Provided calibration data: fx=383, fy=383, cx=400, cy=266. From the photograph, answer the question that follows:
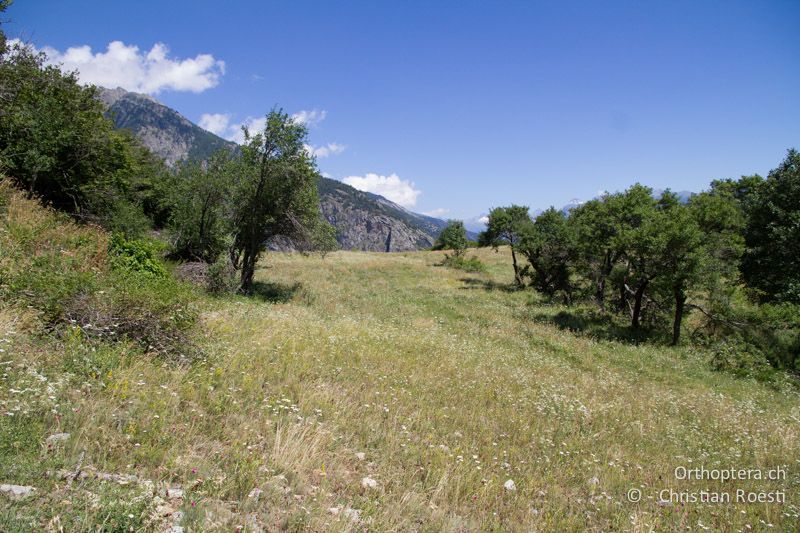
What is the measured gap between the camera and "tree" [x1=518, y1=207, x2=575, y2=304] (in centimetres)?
3294

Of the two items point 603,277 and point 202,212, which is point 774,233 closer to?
point 603,277

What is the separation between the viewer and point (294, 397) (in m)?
6.72

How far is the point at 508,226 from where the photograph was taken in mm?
38469

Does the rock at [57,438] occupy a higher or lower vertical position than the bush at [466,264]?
lower

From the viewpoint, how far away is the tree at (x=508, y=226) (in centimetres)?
3812

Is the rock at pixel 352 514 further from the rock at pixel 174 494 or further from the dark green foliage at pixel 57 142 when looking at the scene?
the dark green foliage at pixel 57 142

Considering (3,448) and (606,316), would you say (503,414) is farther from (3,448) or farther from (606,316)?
(606,316)

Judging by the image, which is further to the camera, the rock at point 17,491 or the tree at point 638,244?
the tree at point 638,244

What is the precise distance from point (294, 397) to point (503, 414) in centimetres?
445

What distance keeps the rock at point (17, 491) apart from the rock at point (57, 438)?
0.67 m

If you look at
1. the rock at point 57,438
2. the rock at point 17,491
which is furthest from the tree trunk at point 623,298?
the rock at point 17,491

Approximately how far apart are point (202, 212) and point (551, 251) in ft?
→ 89.5

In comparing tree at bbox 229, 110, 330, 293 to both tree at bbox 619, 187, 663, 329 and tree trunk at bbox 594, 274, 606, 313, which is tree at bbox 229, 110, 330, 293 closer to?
tree at bbox 619, 187, 663, 329

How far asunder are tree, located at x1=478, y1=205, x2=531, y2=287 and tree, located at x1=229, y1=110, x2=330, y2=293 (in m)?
21.4
